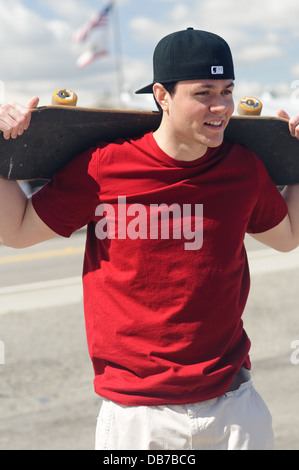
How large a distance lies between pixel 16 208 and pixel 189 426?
99 centimetres

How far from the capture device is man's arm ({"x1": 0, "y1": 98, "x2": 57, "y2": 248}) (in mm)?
2381

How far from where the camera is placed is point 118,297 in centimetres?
244

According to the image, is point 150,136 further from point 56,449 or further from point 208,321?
point 56,449

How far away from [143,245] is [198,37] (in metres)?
0.76

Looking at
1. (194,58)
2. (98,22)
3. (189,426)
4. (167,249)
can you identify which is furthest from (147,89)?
(98,22)

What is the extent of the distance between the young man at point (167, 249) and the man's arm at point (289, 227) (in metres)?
0.31

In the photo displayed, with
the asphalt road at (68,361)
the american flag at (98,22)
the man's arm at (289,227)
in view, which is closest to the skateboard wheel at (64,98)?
the man's arm at (289,227)

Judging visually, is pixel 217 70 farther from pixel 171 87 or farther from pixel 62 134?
pixel 62 134

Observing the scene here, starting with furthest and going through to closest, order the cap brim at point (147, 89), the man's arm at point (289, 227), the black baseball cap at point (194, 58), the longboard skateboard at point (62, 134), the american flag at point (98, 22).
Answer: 1. the american flag at point (98, 22)
2. the man's arm at point (289, 227)
3. the cap brim at point (147, 89)
4. the longboard skateboard at point (62, 134)
5. the black baseball cap at point (194, 58)

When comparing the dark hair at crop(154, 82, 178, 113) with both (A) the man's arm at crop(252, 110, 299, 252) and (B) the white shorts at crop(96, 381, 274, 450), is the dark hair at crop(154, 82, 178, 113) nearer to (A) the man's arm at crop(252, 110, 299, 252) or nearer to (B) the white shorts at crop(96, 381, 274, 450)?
(A) the man's arm at crop(252, 110, 299, 252)

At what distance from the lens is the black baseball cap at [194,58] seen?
7.75 ft

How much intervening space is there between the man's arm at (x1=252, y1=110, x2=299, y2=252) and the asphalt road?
1906 mm

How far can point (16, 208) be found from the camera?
2.48 metres

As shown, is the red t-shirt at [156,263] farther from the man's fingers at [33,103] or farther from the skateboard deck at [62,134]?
the man's fingers at [33,103]
